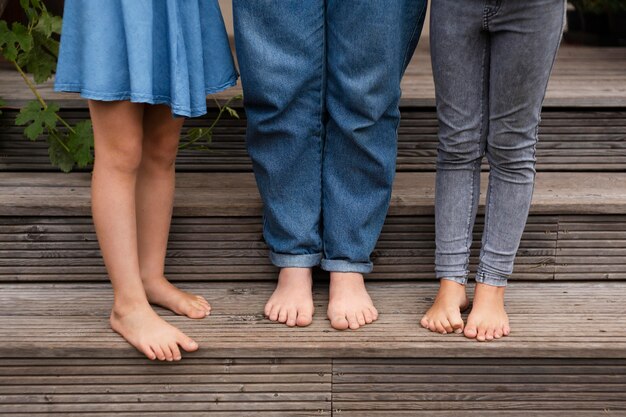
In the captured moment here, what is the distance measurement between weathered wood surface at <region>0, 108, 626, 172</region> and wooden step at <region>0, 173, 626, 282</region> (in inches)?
7.4

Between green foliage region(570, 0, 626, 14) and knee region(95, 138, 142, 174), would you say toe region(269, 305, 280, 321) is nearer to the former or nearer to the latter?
knee region(95, 138, 142, 174)

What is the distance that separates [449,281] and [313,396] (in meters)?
0.35

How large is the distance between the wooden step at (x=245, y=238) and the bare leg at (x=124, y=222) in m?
0.24

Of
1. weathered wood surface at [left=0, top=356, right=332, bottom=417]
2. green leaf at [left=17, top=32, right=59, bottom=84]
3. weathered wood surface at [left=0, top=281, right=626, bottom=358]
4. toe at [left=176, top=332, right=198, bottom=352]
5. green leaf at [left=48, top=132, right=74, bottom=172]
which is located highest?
green leaf at [left=17, top=32, right=59, bottom=84]

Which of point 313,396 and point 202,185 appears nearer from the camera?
point 313,396

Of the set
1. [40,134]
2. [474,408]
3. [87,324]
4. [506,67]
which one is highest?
[506,67]

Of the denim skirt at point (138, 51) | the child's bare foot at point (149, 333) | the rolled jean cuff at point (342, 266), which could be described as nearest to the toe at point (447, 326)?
the rolled jean cuff at point (342, 266)

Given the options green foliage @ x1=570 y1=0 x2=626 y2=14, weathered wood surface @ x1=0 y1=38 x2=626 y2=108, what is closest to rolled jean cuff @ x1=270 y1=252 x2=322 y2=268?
weathered wood surface @ x1=0 y1=38 x2=626 y2=108

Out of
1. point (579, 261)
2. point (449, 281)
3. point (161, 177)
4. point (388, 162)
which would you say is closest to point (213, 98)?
point (161, 177)

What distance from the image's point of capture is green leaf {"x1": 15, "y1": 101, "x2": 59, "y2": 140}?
5.68ft

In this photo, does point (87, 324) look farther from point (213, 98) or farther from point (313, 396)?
point (213, 98)

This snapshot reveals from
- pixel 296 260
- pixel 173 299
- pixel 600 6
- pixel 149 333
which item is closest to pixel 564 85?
pixel 296 260

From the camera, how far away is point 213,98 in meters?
1.90

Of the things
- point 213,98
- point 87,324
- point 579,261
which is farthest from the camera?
point 213,98
